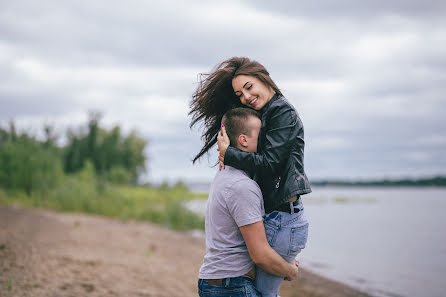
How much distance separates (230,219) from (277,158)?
0.57 metres

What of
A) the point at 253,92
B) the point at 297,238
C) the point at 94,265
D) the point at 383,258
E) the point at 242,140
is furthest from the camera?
the point at 383,258

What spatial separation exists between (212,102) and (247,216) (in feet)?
4.57

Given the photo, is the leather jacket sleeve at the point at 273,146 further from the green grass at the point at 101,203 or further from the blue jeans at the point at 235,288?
the green grass at the point at 101,203

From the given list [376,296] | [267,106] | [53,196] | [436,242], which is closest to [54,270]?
[267,106]

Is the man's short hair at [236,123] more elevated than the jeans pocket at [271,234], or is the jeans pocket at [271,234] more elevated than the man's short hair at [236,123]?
the man's short hair at [236,123]

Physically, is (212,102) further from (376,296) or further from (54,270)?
(376,296)

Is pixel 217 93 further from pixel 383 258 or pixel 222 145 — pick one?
pixel 383 258

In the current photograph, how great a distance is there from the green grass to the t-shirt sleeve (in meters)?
20.0

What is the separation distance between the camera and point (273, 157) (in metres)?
3.22

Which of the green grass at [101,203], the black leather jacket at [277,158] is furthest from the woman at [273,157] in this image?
the green grass at [101,203]

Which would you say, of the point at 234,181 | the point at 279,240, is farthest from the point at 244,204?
the point at 279,240

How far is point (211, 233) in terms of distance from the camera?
124 inches

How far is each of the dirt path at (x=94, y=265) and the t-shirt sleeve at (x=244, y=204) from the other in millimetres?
3959

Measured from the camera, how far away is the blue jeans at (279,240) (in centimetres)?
312
